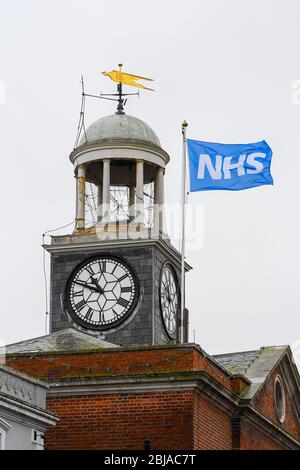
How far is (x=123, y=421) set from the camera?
127 feet

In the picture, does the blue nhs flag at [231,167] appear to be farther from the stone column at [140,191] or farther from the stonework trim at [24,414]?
the stonework trim at [24,414]

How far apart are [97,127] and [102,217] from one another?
3.16m

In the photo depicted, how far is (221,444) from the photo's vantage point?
40.0 meters

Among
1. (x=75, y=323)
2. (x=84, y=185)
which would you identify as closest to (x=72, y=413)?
(x=75, y=323)

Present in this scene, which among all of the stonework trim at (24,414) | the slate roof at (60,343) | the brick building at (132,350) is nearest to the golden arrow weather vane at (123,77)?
the brick building at (132,350)

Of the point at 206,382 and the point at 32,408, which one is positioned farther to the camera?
the point at 206,382

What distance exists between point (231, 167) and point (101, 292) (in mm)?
6691

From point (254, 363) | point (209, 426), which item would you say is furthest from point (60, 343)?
point (209, 426)

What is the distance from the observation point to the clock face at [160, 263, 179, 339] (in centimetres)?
4831

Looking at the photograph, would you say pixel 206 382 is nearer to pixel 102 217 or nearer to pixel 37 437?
pixel 37 437

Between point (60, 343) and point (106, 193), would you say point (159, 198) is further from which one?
point (60, 343)

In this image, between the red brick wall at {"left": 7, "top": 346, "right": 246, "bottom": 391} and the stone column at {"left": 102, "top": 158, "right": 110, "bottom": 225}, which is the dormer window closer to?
the red brick wall at {"left": 7, "top": 346, "right": 246, "bottom": 391}

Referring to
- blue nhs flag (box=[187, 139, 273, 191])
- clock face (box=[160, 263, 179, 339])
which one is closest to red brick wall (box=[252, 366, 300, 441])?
clock face (box=[160, 263, 179, 339])

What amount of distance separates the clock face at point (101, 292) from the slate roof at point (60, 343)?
90.2 inches
